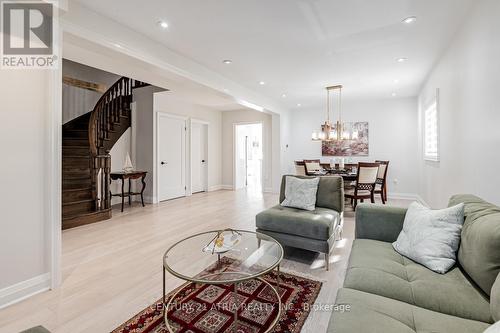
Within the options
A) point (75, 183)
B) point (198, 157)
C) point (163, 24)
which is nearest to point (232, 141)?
point (198, 157)

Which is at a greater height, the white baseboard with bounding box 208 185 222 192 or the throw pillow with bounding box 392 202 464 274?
the throw pillow with bounding box 392 202 464 274

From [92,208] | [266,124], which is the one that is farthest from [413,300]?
[266,124]

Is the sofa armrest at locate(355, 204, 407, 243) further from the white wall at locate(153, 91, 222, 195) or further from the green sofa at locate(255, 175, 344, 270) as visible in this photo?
the white wall at locate(153, 91, 222, 195)

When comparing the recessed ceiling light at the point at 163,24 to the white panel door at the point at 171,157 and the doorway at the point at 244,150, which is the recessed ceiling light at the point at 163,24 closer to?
the white panel door at the point at 171,157

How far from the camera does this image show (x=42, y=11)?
7.01 ft

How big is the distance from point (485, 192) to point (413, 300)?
1653 mm

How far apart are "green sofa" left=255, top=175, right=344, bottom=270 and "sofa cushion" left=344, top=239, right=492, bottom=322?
762mm

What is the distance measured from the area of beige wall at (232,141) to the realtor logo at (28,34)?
589 cm

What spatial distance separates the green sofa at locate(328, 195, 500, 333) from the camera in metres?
1.03

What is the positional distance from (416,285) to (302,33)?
2817 millimetres

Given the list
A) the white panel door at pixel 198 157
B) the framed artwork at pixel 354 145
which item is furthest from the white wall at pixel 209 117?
the framed artwork at pixel 354 145

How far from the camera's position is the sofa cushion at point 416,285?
46.3 inches

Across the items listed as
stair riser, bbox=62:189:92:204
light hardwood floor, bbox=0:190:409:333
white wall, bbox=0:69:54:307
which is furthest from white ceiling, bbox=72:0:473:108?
stair riser, bbox=62:189:92:204

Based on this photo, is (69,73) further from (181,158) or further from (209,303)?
(209,303)
